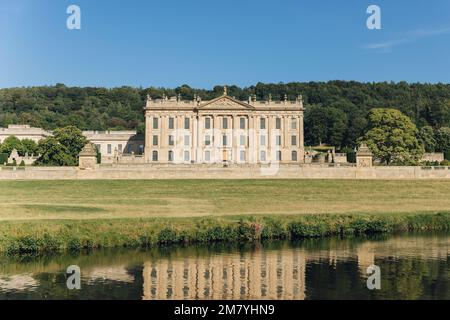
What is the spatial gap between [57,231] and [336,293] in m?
13.1

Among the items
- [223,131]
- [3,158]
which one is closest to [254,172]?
[223,131]

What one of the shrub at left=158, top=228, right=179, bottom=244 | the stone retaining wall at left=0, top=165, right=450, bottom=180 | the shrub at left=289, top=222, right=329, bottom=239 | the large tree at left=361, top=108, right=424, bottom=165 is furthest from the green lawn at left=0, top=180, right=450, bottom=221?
the large tree at left=361, top=108, right=424, bottom=165

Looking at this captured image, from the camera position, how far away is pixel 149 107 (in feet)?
209

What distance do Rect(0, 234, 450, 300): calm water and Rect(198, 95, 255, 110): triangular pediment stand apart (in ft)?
124

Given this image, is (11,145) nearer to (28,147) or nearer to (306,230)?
(28,147)

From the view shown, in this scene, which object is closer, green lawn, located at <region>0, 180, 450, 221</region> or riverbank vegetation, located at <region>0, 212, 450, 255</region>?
riverbank vegetation, located at <region>0, 212, 450, 255</region>

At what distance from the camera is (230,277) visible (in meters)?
21.0

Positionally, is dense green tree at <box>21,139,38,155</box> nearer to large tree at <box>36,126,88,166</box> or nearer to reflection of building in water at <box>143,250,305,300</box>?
large tree at <box>36,126,88,166</box>

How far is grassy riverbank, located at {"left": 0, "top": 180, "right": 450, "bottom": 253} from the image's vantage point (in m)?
26.6

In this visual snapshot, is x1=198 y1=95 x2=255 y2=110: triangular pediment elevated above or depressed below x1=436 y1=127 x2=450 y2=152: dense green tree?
above

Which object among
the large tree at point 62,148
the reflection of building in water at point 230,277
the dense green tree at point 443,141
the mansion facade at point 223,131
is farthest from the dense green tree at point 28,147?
the reflection of building in water at point 230,277

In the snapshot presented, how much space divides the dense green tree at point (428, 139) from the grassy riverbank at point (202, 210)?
3861 cm

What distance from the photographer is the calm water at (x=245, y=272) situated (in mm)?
18891
